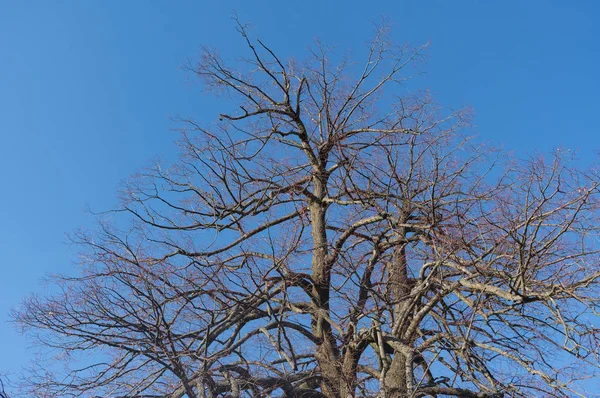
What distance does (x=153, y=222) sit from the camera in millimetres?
8820

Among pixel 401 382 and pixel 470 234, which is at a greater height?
pixel 470 234

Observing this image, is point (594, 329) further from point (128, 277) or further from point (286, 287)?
point (128, 277)

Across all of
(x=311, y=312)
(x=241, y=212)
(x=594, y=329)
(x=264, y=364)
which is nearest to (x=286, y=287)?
(x=311, y=312)

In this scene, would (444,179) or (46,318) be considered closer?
(46,318)

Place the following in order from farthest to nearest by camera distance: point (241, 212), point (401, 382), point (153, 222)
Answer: point (241, 212) < point (153, 222) < point (401, 382)

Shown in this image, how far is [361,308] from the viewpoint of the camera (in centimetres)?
816

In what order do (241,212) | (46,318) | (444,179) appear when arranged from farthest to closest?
(241,212), (444,179), (46,318)

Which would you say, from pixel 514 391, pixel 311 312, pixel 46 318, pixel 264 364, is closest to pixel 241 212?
pixel 311 312

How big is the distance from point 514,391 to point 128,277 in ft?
14.8

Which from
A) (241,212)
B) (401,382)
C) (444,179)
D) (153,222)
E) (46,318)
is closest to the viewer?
(46,318)

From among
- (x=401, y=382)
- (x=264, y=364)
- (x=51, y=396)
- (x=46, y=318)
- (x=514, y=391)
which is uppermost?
(x=46, y=318)

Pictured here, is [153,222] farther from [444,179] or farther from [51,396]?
[444,179]

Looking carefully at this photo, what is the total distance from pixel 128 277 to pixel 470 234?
399 centimetres

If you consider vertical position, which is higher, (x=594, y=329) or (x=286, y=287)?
(x=286, y=287)
